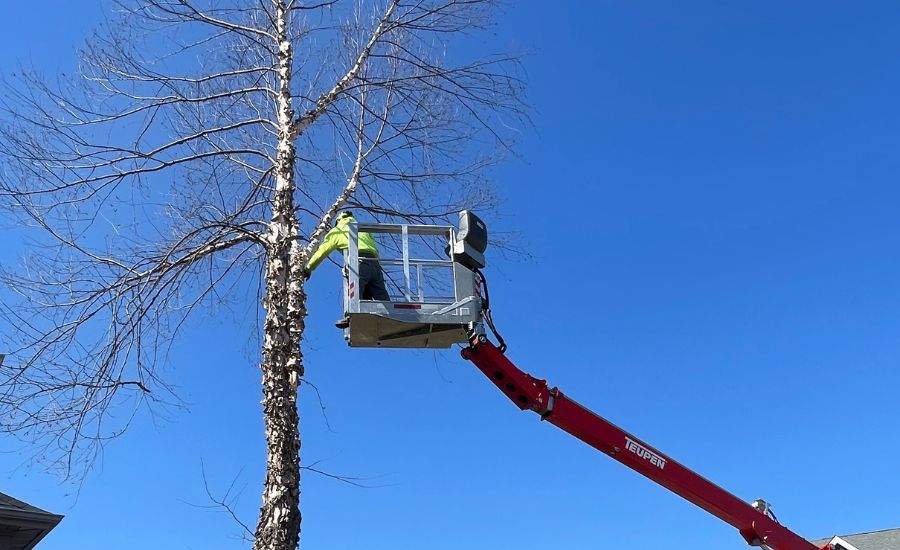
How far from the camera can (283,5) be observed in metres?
8.74

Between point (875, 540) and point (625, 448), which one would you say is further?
point (875, 540)

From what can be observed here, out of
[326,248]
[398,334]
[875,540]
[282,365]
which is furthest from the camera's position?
[875,540]

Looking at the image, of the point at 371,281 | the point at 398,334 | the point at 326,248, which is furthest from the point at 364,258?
the point at 398,334

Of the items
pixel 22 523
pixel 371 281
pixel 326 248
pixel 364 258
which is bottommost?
pixel 371 281

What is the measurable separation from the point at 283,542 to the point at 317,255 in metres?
2.30

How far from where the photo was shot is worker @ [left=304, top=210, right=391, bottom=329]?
6301 mm

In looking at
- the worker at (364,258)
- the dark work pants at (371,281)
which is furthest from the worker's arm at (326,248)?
the dark work pants at (371,281)

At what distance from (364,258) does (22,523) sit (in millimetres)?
9138

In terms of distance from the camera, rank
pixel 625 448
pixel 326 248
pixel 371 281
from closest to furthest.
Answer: pixel 371 281, pixel 326 248, pixel 625 448

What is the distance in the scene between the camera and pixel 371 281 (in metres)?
6.34

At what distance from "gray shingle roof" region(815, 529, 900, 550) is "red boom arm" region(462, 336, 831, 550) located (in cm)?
1259

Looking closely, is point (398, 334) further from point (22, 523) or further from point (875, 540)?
point (875, 540)

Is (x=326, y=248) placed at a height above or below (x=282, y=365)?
above

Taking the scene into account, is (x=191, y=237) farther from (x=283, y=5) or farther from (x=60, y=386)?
(x=283, y=5)
